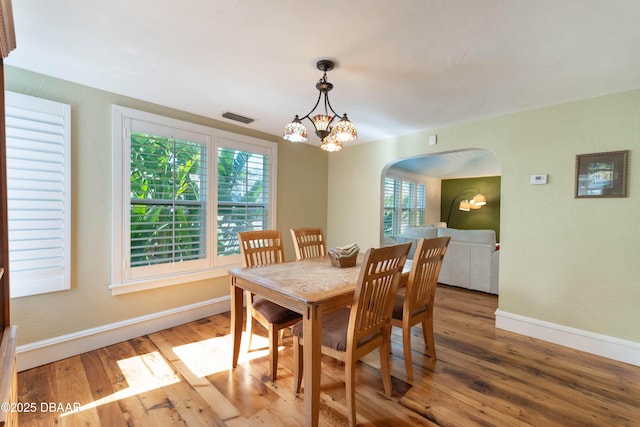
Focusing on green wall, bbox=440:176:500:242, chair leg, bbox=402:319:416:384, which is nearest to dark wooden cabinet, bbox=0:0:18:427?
chair leg, bbox=402:319:416:384

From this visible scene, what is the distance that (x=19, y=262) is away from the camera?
2.02m

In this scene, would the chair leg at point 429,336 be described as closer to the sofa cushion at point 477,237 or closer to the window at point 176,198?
the sofa cushion at point 477,237

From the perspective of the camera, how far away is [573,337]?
98.3 inches

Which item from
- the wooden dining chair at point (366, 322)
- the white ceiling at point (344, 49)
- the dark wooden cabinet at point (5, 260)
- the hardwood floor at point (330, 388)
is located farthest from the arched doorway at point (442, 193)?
the dark wooden cabinet at point (5, 260)

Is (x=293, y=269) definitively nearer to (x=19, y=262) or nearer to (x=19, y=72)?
(x=19, y=262)

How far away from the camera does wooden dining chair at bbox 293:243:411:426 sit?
5.01ft

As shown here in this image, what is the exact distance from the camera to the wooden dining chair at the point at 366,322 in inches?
60.2

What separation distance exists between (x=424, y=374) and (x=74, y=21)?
322cm

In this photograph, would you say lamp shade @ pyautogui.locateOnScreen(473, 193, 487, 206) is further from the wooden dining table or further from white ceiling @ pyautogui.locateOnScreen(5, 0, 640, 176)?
the wooden dining table

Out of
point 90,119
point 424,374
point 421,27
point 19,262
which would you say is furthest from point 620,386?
point 90,119

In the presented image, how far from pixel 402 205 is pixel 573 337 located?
13.4 feet

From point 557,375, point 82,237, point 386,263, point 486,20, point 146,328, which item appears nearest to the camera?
point 486,20

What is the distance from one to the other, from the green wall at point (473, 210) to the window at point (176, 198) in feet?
20.9

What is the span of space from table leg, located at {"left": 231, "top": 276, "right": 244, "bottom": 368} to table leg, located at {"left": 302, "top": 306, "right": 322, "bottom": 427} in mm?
762
